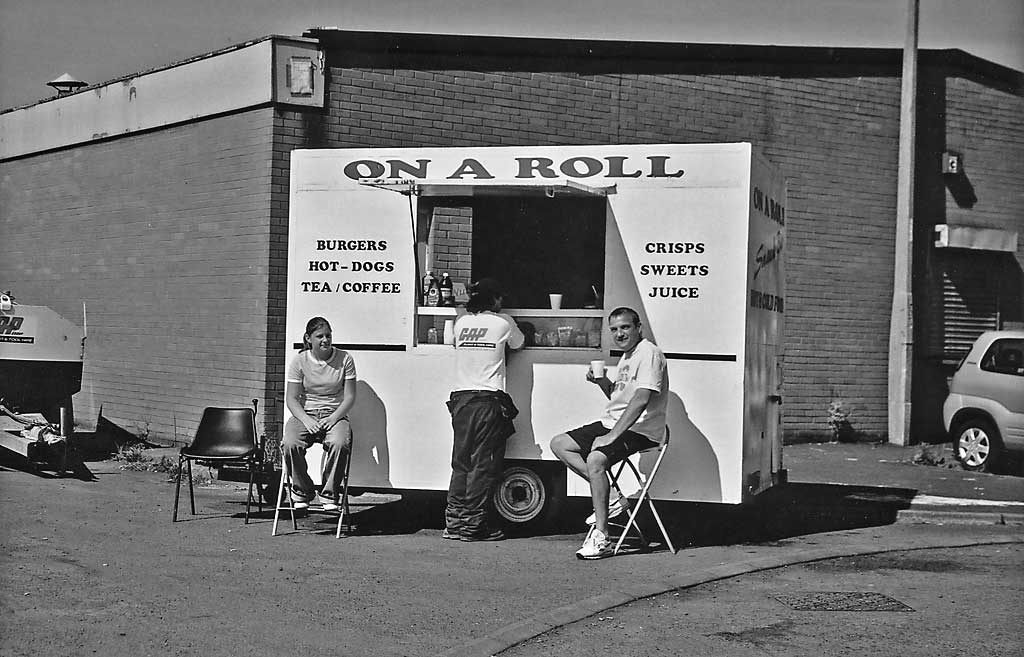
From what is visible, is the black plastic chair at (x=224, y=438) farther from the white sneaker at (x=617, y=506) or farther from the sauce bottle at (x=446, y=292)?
the white sneaker at (x=617, y=506)

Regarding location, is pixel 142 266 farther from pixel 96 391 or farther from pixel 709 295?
pixel 709 295

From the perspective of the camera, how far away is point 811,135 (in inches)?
662

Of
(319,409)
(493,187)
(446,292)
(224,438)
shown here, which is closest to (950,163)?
(446,292)

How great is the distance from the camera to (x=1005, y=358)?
1441 centimetres

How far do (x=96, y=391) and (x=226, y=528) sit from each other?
25.2 ft

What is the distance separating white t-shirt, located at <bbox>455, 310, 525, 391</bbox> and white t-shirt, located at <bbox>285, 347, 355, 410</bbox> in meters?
0.94

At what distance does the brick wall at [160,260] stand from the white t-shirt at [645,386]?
5.58 metres

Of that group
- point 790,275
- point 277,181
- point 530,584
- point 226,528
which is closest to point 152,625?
point 530,584

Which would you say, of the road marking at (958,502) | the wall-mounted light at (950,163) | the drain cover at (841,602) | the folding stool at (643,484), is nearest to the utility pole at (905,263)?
the wall-mounted light at (950,163)

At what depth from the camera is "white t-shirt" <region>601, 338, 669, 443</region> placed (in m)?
8.95

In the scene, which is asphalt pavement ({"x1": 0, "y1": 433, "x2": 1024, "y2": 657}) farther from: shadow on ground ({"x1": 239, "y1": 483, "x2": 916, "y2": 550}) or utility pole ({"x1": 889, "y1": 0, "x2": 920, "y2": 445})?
utility pole ({"x1": 889, "y1": 0, "x2": 920, "y2": 445})

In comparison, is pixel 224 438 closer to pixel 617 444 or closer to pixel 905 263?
pixel 617 444

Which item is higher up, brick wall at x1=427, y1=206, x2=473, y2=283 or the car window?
brick wall at x1=427, y1=206, x2=473, y2=283

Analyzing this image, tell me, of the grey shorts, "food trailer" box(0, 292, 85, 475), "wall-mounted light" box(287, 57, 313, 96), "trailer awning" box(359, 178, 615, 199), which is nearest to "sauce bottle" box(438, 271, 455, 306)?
"trailer awning" box(359, 178, 615, 199)
